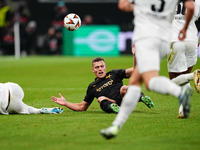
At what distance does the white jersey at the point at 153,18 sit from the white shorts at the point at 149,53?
0.06 metres

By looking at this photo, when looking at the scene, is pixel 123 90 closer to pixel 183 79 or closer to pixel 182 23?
pixel 183 79

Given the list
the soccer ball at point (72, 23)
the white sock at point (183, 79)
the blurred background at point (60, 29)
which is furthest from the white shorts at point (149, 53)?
the blurred background at point (60, 29)

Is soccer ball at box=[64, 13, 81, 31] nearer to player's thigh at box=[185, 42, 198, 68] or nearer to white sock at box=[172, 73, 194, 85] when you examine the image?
player's thigh at box=[185, 42, 198, 68]

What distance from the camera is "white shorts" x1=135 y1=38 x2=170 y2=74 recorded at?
5633 mm

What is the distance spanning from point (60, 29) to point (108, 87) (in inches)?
815

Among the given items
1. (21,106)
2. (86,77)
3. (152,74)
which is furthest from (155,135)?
(86,77)

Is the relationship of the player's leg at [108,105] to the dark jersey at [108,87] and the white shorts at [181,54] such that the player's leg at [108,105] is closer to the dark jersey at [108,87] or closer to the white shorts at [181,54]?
the dark jersey at [108,87]

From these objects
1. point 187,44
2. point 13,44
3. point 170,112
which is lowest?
point 13,44

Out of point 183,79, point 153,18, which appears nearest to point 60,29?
point 183,79

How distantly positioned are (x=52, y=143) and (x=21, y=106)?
8.39 feet

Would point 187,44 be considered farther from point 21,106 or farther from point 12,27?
point 12,27

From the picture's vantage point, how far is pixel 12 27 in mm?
29000

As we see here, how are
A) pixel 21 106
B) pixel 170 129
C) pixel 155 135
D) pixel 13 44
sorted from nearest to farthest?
pixel 155 135 → pixel 170 129 → pixel 21 106 → pixel 13 44

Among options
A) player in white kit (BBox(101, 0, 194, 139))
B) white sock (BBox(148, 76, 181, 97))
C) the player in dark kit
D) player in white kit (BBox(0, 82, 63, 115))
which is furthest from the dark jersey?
white sock (BBox(148, 76, 181, 97))
